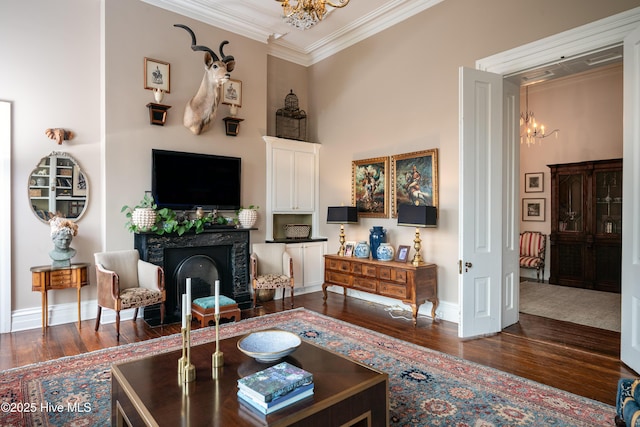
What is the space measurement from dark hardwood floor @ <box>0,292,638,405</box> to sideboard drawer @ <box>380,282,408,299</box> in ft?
1.04

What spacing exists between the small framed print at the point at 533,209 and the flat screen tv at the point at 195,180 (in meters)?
5.94

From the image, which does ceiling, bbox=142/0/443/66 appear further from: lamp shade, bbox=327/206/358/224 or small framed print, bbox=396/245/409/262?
small framed print, bbox=396/245/409/262

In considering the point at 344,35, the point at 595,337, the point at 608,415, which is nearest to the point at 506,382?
the point at 608,415

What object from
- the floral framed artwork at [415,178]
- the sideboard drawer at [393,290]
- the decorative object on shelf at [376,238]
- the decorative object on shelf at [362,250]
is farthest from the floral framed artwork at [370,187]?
the sideboard drawer at [393,290]

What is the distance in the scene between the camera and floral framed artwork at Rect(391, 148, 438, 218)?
4.81m

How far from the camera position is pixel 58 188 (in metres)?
4.42

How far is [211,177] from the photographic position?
209 inches

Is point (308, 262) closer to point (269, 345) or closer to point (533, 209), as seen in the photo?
point (269, 345)

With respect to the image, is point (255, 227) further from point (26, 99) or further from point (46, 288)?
point (26, 99)

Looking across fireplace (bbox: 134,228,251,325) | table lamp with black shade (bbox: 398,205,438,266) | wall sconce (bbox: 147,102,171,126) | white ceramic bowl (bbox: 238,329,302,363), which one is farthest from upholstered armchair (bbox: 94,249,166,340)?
table lamp with black shade (bbox: 398,205,438,266)

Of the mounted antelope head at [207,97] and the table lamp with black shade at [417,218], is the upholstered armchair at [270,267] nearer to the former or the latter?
the table lamp with black shade at [417,218]

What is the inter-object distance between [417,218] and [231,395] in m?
3.26

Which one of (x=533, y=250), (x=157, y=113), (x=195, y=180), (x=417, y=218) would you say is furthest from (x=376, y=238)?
(x=533, y=250)

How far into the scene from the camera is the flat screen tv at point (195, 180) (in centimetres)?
487
